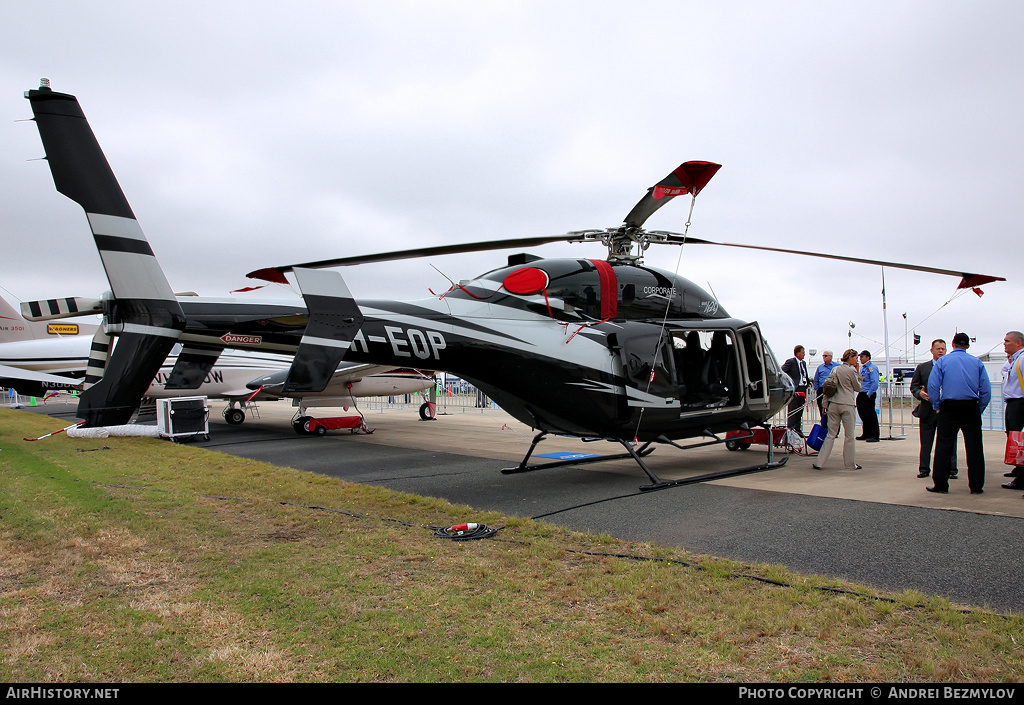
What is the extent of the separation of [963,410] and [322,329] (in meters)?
7.31

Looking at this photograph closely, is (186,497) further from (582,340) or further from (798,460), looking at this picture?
(798,460)

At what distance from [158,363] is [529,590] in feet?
13.4

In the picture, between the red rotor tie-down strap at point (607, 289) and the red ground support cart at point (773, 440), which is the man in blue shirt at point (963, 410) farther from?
the red rotor tie-down strap at point (607, 289)

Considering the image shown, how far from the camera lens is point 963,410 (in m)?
7.00

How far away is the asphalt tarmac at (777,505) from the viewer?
171 inches

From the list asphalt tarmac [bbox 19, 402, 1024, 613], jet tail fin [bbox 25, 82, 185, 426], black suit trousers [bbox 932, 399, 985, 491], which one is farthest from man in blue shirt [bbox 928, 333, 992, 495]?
jet tail fin [bbox 25, 82, 185, 426]

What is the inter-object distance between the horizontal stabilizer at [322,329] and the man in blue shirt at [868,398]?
1059cm

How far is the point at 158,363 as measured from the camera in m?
5.63

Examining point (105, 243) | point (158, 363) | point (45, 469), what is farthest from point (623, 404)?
point (45, 469)

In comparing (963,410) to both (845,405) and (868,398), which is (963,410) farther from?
(868,398)

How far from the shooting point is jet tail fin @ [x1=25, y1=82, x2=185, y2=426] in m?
4.57

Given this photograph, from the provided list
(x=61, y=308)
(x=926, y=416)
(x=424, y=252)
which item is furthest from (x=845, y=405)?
(x=61, y=308)

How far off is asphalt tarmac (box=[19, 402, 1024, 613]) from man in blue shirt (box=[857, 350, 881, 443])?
0.46 m

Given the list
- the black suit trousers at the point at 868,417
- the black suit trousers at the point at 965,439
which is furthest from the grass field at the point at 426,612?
the black suit trousers at the point at 868,417
